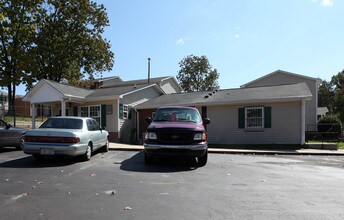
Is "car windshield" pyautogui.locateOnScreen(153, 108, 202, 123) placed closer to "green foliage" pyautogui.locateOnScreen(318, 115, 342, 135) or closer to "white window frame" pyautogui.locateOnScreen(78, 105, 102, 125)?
"white window frame" pyautogui.locateOnScreen(78, 105, 102, 125)

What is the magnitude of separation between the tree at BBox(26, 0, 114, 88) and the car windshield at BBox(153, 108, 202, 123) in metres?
26.1

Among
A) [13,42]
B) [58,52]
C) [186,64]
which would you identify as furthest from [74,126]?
[186,64]

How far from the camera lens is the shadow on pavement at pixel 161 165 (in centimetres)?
929

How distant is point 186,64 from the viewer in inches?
2176

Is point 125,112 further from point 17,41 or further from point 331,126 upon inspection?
point 17,41

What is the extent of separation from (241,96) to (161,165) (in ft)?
38.8

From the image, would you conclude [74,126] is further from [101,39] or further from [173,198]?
[101,39]

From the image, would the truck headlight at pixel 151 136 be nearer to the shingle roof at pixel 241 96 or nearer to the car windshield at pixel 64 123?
the car windshield at pixel 64 123

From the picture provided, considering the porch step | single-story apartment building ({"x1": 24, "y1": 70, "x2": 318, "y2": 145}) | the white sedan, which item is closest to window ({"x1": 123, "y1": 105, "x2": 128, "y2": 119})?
single-story apartment building ({"x1": 24, "y1": 70, "x2": 318, "y2": 145})

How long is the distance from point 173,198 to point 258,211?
1.57 metres

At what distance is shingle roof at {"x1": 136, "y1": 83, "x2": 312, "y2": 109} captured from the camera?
18891 mm

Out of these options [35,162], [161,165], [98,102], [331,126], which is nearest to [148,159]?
[161,165]

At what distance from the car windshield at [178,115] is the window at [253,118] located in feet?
29.2

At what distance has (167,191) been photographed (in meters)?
6.59
